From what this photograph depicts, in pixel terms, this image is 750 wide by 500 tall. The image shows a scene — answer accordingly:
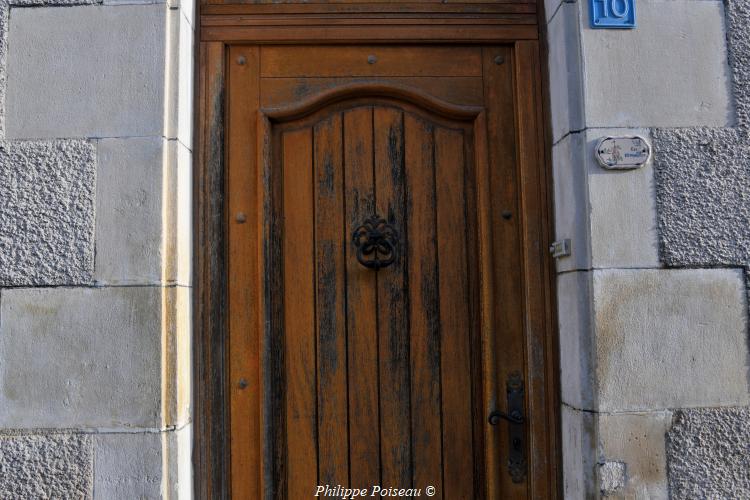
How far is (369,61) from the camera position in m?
2.57

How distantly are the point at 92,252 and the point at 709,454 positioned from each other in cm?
205

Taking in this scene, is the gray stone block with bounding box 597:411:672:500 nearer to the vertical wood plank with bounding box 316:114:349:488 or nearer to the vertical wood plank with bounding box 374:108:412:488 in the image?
the vertical wood plank with bounding box 374:108:412:488

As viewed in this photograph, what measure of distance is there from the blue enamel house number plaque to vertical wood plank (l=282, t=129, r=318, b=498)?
3.49 feet

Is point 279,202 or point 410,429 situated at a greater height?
point 279,202

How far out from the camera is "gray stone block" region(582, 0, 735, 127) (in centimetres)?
228

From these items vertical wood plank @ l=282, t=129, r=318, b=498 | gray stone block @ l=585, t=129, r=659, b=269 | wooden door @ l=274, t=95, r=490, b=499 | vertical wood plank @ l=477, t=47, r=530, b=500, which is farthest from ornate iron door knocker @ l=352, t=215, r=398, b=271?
gray stone block @ l=585, t=129, r=659, b=269

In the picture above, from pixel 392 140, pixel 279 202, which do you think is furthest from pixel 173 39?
pixel 392 140

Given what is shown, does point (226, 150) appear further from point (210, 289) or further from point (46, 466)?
point (46, 466)

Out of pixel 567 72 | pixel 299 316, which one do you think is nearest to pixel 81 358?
pixel 299 316

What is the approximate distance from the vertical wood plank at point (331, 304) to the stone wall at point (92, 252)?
48cm

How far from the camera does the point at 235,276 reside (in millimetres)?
2479

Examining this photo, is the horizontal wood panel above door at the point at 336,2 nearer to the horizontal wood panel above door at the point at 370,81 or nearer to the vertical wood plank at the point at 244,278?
the vertical wood plank at the point at 244,278

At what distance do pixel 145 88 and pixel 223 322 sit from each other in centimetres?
84

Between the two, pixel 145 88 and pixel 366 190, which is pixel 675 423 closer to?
pixel 366 190
